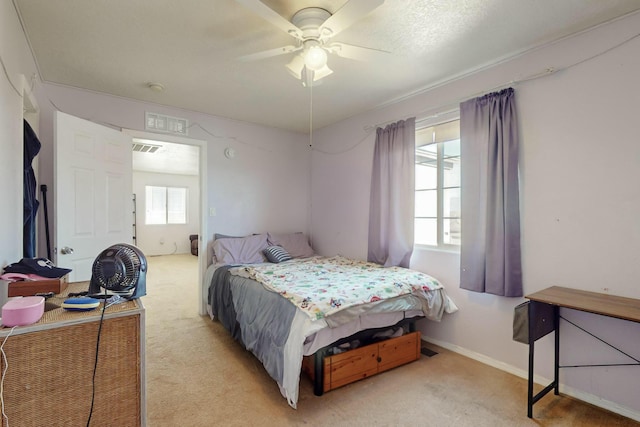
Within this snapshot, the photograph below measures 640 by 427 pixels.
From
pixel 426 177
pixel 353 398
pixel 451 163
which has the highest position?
pixel 451 163

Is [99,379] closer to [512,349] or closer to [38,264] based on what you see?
[38,264]

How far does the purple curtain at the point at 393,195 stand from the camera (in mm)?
2947

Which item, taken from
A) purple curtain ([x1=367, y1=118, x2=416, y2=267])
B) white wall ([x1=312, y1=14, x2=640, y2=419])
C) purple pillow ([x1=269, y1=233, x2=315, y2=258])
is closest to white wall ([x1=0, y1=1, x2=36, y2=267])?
purple pillow ([x1=269, y1=233, x2=315, y2=258])

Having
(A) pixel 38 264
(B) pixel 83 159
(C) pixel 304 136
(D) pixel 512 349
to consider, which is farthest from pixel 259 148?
(D) pixel 512 349

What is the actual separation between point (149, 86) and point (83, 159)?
90 centimetres

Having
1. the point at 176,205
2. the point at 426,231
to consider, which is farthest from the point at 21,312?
the point at 176,205

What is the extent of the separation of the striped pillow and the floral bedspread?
36 centimetres

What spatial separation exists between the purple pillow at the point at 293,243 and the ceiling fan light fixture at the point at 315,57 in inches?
95.3

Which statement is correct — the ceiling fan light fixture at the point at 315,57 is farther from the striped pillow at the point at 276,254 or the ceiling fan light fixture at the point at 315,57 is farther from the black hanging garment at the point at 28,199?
the striped pillow at the point at 276,254

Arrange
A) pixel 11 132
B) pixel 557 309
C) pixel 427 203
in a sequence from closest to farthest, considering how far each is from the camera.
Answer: pixel 11 132 < pixel 557 309 < pixel 427 203

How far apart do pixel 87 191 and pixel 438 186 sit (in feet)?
10.6

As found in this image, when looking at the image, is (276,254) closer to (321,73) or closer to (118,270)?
(321,73)

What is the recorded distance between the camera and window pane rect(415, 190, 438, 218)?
2928 millimetres

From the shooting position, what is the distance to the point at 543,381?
84.2 inches
